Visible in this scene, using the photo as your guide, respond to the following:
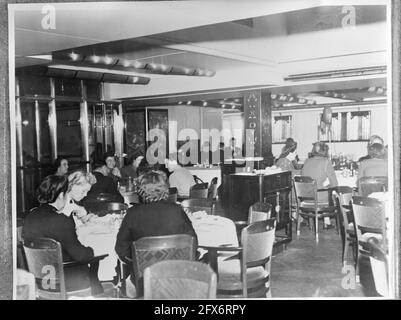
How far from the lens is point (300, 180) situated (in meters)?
5.64

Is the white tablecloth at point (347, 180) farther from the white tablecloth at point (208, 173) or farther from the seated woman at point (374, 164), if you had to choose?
the white tablecloth at point (208, 173)

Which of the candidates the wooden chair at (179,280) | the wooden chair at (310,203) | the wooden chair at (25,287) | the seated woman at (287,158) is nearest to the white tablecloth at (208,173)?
the seated woman at (287,158)

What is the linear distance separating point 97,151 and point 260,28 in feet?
14.5

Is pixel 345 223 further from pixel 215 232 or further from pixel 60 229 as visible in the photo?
pixel 60 229

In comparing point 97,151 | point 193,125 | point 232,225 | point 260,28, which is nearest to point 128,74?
point 97,151

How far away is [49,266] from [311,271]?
268 cm

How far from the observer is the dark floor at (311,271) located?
3.56 metres

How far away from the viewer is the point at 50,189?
8.88 feet

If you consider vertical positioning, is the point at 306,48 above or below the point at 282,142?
above

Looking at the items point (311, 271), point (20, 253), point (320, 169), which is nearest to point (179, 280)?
point (20, 253)

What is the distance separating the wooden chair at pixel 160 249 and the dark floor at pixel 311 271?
4.57 feet

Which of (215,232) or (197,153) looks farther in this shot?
(197,153)
